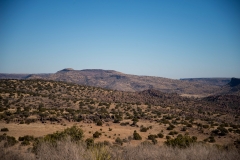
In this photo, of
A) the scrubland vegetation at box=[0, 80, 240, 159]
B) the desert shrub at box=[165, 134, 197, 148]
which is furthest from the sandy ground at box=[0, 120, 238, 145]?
the desert shrub at box=[165, 134, 197, 148]

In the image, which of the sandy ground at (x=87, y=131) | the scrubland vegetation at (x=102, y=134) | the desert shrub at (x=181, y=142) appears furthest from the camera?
the sandy ground at (x=87, y=131)

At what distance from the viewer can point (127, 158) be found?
25.6 feet

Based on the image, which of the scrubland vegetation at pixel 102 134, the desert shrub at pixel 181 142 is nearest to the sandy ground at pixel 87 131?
the scrubland vegetation at pixel 102 134

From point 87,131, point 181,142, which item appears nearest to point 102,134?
point 87,131

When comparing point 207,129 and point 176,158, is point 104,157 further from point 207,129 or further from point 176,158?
point 207,129

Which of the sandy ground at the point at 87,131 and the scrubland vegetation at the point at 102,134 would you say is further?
the sandy ground at the point at 87,131

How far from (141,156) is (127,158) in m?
0.69

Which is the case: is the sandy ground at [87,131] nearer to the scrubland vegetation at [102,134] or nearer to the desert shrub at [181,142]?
the scrubland vegetation at [102,134]

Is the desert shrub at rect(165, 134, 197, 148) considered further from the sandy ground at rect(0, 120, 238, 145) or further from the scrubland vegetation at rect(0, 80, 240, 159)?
the sandy ground at rect(0, 120, 238, 145)

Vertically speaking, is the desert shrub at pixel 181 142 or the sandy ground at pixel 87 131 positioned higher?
the desert shrub at pixel 181 142

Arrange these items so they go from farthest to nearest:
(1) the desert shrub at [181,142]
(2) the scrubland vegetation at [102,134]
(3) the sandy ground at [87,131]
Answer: (3) the sandy ground at [87,131], (1) the desert shrub at [181,142], (2) the scrubland vegetation at [102,134]

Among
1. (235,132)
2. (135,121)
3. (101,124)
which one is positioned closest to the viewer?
(235,132)

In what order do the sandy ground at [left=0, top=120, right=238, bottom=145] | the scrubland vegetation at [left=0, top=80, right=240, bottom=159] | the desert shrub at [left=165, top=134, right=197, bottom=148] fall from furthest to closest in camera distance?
the sandy ground at [left=0, top=120, right=238, bottom=145] → the desert shrub at [left=165, top=134, right=197, bottom=148] → the scrubland vegetation at [left=0, top=80, right=240, bottom=159]

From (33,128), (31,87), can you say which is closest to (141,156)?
(33,128)
